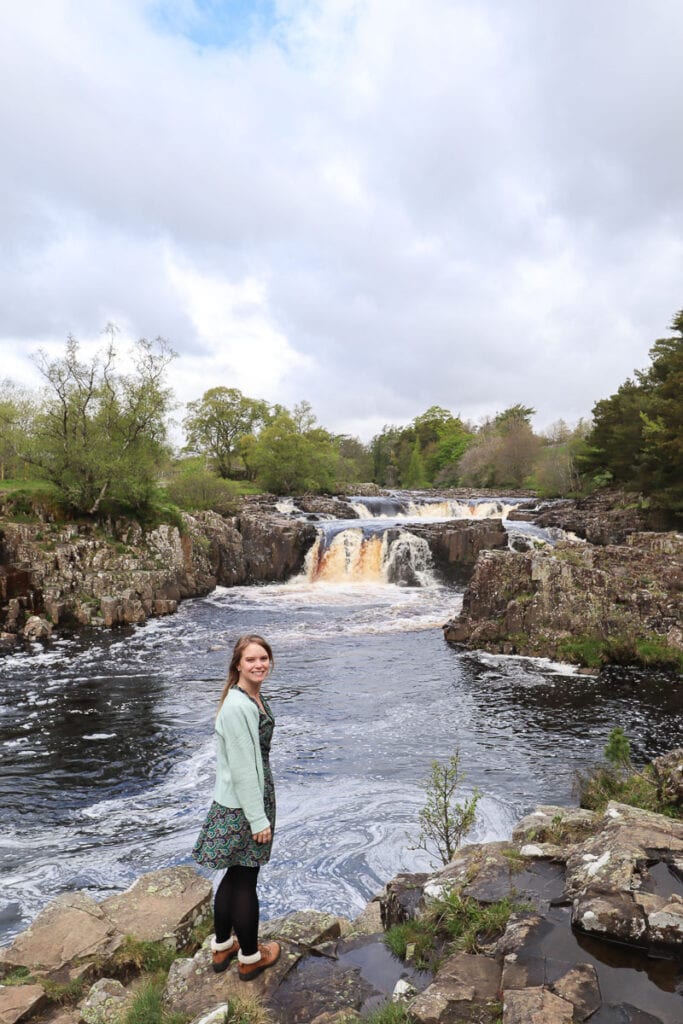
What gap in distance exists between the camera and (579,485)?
4344 cm

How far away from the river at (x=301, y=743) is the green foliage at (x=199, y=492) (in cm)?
1500

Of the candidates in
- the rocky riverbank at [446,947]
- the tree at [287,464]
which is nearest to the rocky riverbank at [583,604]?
the rocky riverbank at [446,947]

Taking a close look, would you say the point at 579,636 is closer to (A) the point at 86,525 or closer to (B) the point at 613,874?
(B) the point at 613,874

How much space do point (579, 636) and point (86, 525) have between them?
18868mm

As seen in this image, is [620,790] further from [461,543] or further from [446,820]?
[461,543]

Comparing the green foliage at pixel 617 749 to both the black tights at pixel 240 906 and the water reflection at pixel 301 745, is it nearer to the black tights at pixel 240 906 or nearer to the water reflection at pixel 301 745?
the water reflection at pixel 301 745

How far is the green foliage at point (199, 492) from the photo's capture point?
112 ft

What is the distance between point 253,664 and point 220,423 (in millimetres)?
61336

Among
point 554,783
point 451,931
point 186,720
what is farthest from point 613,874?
point 186,720

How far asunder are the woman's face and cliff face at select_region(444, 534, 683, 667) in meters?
13.5

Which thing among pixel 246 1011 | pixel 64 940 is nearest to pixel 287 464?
pixel 64 940

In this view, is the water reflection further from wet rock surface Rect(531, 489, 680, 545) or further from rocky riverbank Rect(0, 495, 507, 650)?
wet rock surface Rect(531, 489, 680, 545)

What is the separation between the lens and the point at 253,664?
4031 mm

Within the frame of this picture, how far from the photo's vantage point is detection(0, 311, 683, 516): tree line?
23609 millimetres
